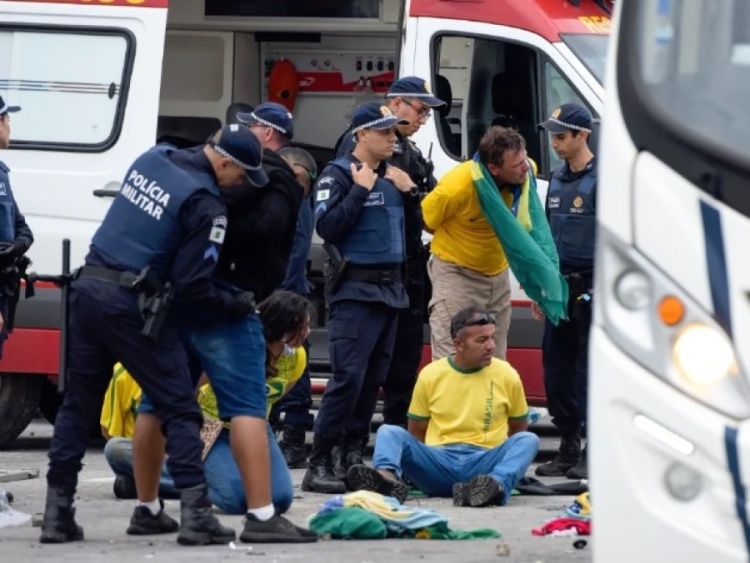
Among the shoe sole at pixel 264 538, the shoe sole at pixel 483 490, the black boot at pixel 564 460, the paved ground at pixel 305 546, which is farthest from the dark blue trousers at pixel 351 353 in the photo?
Answer: the shoe sole at pixel 264 538

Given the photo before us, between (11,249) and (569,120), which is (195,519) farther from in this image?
(569,120)

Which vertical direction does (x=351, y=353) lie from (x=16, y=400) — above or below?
above

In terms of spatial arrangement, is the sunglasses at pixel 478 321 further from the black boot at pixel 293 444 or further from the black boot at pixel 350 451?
the black boot at pixel 293 444

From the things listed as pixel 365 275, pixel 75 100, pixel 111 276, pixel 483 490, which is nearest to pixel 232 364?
pixel 111 276

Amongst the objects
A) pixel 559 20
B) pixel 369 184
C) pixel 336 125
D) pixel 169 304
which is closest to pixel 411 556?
pixel 169 304

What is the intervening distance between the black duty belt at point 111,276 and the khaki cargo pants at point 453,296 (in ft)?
8.91

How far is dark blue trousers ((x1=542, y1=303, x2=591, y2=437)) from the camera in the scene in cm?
923

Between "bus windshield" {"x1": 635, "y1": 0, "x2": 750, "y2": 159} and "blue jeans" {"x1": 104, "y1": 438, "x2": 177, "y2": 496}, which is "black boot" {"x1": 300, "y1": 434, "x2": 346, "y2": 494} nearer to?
"blue jeans" {"x1": 104, "y1": 438, "x2": 177, "y2": 496}

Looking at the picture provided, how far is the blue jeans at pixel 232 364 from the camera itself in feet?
22.0

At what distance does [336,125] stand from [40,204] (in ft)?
8.35

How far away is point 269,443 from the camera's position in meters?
7.30

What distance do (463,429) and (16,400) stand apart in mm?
2898

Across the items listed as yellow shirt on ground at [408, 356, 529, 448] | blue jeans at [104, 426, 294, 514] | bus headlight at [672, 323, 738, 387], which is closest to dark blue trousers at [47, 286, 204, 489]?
blue jeans at [104, 426, 294, 514]

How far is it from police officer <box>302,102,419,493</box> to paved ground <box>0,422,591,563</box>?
0.50m
